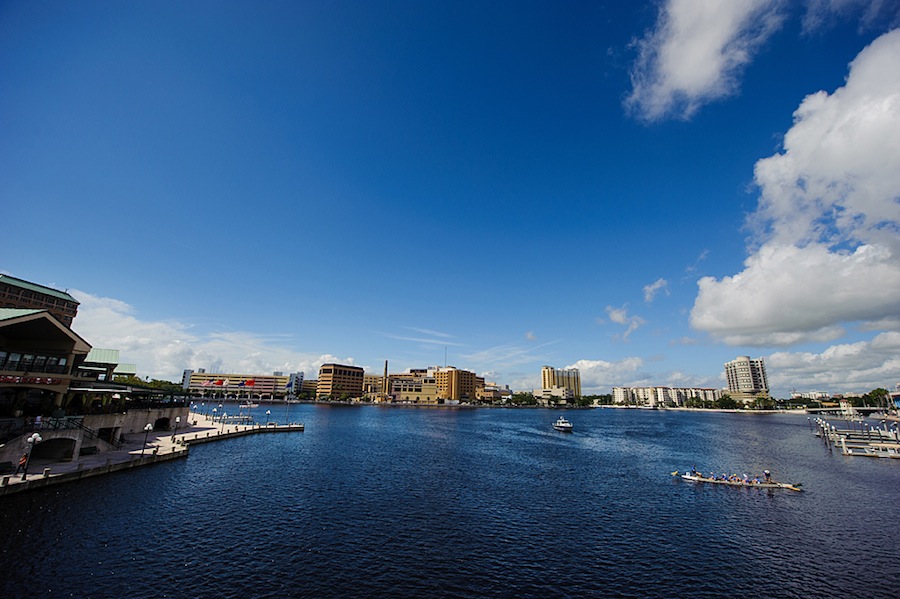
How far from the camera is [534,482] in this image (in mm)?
59500

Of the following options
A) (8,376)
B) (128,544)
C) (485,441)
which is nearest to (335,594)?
(128,544)

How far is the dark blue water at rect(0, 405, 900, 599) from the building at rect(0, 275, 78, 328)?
3182 inches

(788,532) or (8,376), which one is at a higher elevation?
(8,376)

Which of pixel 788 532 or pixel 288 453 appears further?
pixel 288 453

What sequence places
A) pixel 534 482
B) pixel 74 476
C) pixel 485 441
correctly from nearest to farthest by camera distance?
pixel 74 476, pixel 534 482, pixel 485 441

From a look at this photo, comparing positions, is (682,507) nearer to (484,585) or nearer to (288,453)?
(484,585)

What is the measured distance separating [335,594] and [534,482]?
39.8 m

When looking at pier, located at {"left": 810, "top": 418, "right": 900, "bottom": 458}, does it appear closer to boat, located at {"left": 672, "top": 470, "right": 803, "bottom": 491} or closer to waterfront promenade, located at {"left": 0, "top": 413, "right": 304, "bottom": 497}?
boat, located at {"left": 672, "top": 470, "right": 803, "bottom": 491}

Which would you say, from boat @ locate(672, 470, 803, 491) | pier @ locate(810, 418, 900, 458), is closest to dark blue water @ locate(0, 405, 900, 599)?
boat @ locate(672, 470, 803, 491)

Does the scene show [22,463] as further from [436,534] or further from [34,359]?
[436,534]

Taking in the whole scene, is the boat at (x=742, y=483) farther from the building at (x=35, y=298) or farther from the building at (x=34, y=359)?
the building at (x=35, y=298)

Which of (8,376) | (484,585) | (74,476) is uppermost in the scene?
(8,376)

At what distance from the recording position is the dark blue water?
2789 centimetres

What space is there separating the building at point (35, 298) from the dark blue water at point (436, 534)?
80833 mm
